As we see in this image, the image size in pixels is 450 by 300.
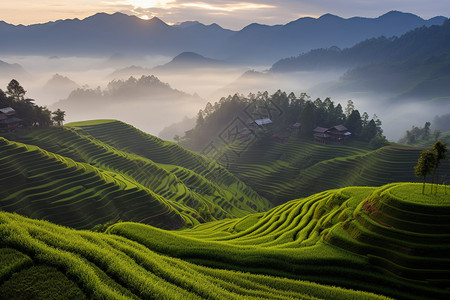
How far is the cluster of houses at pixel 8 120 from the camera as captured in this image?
227 ft

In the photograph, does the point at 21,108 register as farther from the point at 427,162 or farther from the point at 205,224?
the point at 427,162

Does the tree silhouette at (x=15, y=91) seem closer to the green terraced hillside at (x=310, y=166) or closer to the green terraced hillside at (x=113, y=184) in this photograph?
the green terraced hillside at (x=113, y=184)

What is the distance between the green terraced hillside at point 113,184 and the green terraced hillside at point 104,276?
30957mm

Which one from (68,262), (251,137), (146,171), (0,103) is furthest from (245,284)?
(251,137)

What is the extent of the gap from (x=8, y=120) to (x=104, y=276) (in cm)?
7274

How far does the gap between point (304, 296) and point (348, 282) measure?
5.19 metres

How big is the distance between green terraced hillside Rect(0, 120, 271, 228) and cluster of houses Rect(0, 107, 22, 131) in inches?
109

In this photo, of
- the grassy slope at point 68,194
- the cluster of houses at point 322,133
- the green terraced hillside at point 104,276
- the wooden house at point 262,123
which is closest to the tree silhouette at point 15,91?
the grassy slope at point 68,194

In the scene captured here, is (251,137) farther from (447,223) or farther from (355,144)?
(447,223)

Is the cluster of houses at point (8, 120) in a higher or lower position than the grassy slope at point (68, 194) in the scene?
higher

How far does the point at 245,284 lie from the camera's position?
67.5 ft

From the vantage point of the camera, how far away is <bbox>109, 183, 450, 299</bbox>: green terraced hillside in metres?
21.4

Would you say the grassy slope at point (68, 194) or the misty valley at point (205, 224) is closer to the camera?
the misty valley at point (205, 224)

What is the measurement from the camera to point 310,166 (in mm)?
98062
